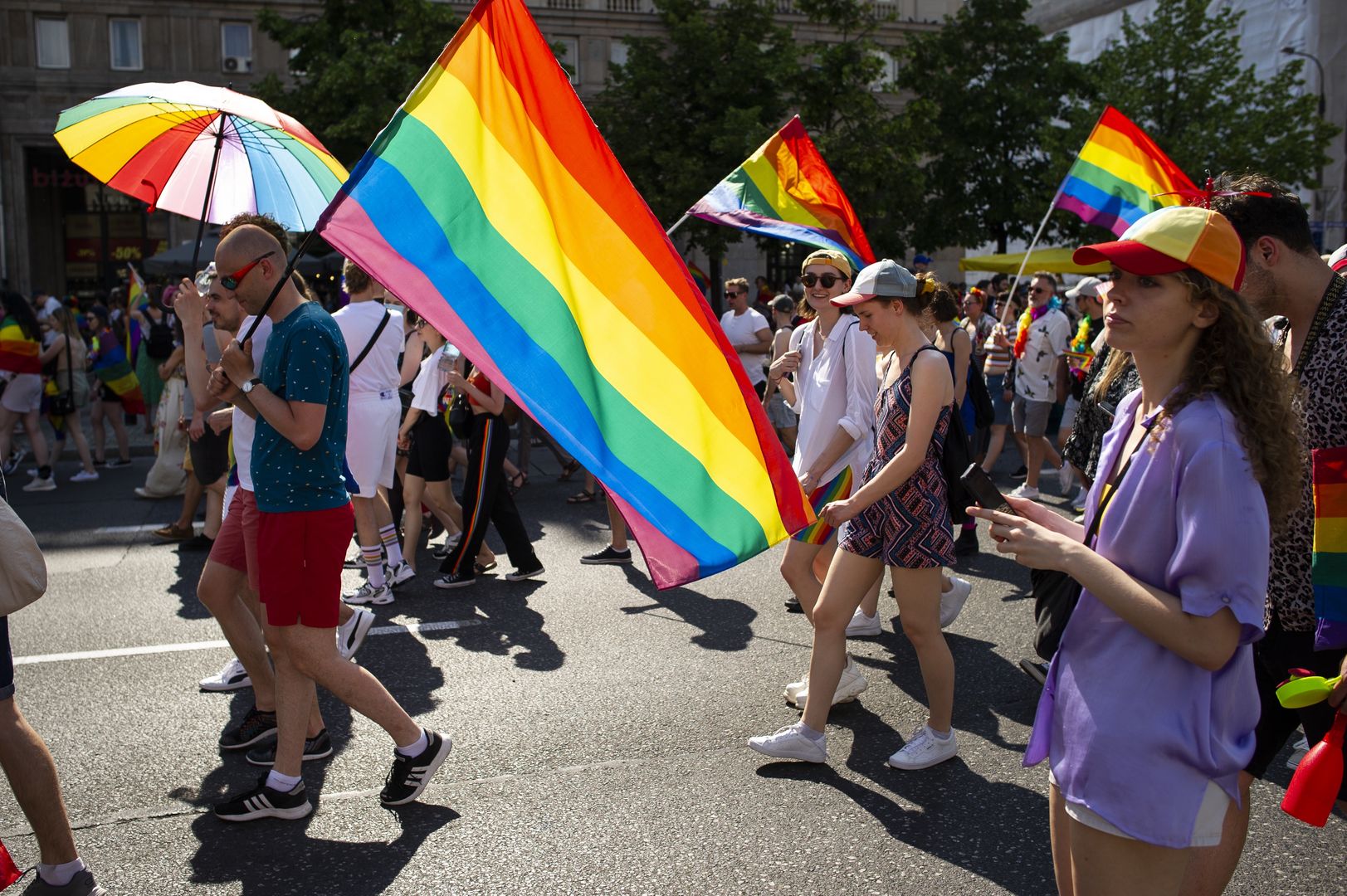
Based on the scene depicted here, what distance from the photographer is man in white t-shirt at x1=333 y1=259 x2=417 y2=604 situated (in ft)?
22.2

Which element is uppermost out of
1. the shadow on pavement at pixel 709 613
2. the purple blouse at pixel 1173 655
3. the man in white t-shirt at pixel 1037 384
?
the purple blouse at pixel 1173 655

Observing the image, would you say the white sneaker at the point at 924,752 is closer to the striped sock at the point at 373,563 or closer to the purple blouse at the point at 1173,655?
the purple blouse at the point at 1173,655

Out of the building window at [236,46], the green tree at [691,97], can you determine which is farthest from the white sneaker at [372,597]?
the building window at [236,46]

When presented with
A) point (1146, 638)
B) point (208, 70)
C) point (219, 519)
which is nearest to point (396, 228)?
point (1146, 638)

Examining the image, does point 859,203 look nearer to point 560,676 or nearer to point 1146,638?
point 560,676

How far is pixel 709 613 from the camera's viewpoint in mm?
6832

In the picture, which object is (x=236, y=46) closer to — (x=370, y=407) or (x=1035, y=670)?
(x=370, y=407)

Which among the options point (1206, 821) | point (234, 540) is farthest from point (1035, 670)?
point (234, 540)

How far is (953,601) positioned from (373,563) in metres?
3.38

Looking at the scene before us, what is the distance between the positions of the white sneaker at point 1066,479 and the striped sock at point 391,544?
238 inches

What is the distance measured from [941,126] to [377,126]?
1832 cm

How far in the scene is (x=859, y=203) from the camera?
2728cm

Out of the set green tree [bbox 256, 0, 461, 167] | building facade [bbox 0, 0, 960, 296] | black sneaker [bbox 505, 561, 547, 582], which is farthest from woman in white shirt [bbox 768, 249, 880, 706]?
building facade [bbox 0, 0, 960, 296]

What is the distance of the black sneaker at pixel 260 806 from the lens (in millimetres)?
4027
